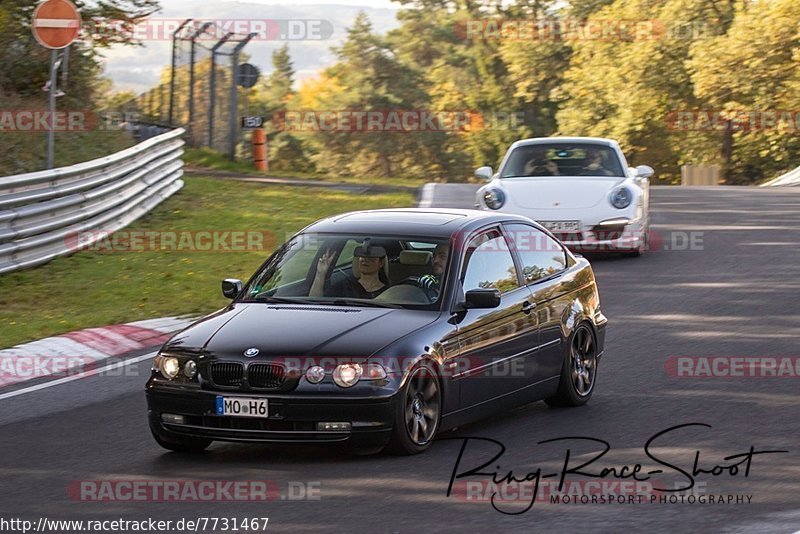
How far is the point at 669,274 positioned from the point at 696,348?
4.68 m

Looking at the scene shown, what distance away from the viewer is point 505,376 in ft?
28.7

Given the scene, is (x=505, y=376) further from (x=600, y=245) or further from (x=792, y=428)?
(x=600, y=245)

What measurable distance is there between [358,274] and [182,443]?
1.54 metres

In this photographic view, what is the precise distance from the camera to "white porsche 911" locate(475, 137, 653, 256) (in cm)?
1730

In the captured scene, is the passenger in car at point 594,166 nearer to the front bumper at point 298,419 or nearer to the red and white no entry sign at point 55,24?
the red and white no entry sign at point 55,24

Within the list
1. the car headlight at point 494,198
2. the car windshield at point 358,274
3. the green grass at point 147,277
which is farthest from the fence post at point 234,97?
the car windshield at point 358,274

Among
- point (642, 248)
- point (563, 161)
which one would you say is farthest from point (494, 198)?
point (642, 248)

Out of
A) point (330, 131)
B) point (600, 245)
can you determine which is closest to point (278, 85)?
point (330, 131)

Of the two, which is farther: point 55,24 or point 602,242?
point 602,242

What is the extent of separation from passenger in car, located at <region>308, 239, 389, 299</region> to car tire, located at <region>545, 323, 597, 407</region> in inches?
60.5

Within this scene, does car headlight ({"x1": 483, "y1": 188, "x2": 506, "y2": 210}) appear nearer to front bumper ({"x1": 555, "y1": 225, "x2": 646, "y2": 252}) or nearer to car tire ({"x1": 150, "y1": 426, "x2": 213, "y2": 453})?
front bumper ({"x1": 555, "y1": 225, "x2": 646, "y2": 252})

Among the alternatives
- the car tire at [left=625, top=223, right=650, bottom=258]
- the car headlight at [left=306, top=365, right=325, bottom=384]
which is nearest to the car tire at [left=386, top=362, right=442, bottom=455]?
the car headlight at [left=306, top=365, right=325, bottom=384]

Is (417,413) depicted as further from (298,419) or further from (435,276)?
(435,276)

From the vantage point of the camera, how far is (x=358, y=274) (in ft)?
28.6
